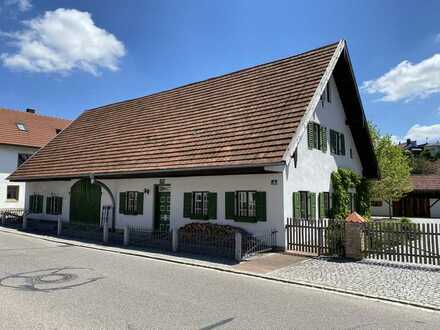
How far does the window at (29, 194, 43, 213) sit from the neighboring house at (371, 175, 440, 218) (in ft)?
109

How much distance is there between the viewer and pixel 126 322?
19.4 feet

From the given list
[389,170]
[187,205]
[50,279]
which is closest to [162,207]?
[187,205]

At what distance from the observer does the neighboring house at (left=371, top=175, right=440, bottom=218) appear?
37.1m

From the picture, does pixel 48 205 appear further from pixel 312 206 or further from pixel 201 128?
pixel 312 206

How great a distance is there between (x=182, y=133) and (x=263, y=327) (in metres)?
13.1

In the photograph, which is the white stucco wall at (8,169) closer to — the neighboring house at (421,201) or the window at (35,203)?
the window at (35,203)

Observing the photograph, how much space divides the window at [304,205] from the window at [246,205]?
131 centimetres

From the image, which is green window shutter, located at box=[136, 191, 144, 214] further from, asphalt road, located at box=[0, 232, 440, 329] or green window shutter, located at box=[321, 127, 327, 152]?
green window shutter, located at box=[321, 127, 327, 152]

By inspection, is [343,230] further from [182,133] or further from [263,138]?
[182,133]

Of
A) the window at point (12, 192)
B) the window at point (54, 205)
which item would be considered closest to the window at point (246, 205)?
the window at point (54, 205)

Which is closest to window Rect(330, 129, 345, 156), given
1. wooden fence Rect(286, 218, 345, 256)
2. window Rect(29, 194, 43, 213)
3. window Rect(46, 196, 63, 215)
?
wooden fence Rect(286, 218, 345, 256)

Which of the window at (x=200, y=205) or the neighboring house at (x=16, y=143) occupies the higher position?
the neighboring house at (x=16, y=143)

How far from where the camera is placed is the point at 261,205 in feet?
45.9

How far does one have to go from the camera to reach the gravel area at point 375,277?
8.19 meters
